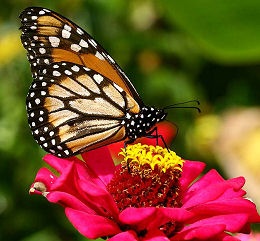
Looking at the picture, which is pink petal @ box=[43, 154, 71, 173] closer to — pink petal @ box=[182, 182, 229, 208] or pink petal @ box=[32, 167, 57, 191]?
pink petal @ box=[32, 167, 57, 191]

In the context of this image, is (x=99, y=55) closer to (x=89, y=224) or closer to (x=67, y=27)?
(x=67, y=27)

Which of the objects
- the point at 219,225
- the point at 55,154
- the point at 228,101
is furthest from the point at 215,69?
the point at 219,225

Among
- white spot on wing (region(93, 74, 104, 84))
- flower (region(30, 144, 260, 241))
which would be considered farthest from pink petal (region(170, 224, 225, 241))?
white spot on wing (region(93, 74, 104, 84))

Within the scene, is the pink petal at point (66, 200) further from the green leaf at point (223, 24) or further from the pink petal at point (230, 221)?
the green leaf at point (223, 24)

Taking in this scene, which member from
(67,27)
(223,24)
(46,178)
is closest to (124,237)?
(46,178)

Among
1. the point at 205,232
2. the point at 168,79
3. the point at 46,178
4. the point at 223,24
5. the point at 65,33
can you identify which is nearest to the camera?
the point at 205,232

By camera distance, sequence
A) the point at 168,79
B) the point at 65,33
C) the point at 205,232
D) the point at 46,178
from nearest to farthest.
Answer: the point at 205,232, the point at 46,178, the point at 65,33, the point at 168,79

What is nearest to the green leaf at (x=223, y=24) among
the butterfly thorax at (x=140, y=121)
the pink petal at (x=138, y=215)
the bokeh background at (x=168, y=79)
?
the bokeh background at (x=168, y=79)
